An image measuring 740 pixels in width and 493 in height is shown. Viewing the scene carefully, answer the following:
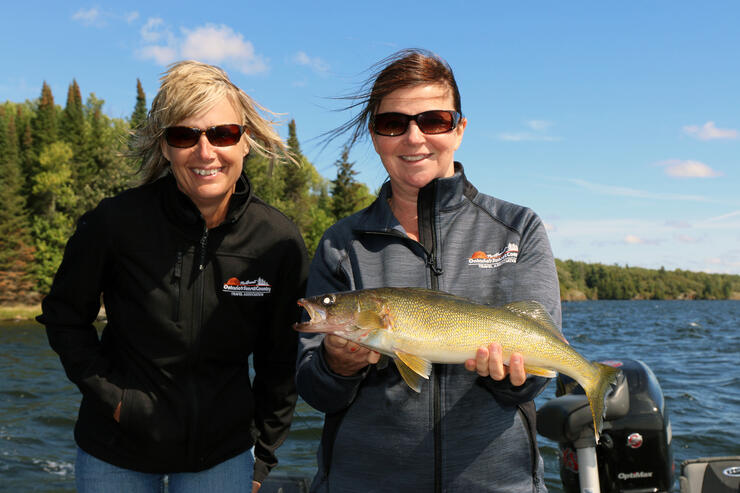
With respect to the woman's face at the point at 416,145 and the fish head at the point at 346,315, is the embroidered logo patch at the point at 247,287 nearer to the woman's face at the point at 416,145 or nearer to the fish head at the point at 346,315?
the fish head at the point at 346,315

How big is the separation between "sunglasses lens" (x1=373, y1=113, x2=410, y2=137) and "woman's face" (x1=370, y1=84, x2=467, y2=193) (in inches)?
0.9

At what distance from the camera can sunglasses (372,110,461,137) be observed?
3.29 meters

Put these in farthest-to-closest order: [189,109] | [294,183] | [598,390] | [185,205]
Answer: [294,183] → [185,205] → [189,109] → [598,390]

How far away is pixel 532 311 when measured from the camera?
3172 mm

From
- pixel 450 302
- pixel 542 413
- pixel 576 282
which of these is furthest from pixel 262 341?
pixel 576 282

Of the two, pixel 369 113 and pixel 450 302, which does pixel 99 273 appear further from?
pixel 450 302

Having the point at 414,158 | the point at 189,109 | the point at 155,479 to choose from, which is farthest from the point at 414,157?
the point at 155,479

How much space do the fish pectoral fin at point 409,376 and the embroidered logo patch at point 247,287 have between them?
1212 millimetres

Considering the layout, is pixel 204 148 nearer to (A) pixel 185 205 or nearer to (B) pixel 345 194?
(A) pixel 185 205

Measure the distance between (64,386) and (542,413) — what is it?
71.2 feet

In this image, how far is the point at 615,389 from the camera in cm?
479

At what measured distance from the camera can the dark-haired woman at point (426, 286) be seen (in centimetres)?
298

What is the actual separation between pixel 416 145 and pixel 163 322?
6.06ft

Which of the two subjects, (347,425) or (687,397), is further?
(687,397)
